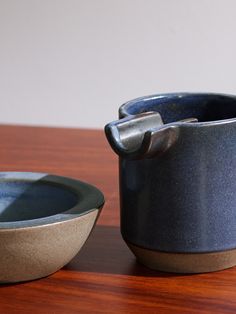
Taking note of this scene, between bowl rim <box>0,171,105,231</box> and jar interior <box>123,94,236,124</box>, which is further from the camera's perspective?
jar interior <box>123,94,236,124</box>

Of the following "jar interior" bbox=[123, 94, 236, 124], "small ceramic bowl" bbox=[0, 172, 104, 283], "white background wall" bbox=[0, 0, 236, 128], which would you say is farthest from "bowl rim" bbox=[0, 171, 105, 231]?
"white background wall" bbox=[0, 0, 236, 128]

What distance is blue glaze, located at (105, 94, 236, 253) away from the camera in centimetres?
69

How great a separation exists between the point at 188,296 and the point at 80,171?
1.36ft

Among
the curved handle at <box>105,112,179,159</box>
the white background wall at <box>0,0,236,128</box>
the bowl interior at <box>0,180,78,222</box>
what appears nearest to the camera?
the curved handle at <box>105,112,179,159</box>

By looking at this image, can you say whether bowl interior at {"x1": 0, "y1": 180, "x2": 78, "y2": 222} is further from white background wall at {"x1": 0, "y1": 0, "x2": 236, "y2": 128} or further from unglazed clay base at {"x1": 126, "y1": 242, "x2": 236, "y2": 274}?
white background wall at {"x1": 0, "y1": 0, "x2": 236, "y2": 128}

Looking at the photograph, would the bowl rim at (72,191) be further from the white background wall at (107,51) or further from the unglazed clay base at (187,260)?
the white background wall at (107,51)

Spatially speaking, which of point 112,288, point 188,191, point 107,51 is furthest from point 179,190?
point 107,51

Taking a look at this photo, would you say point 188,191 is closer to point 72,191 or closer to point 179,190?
point 179,190

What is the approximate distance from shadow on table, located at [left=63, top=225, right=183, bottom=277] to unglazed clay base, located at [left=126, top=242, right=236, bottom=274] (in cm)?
1

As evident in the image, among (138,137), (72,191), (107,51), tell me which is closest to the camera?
(138,137)

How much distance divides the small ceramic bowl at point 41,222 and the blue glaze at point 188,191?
0.05 metres

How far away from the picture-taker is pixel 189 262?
722mm

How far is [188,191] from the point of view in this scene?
2.29 ft

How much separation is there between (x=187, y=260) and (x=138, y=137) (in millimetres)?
127
